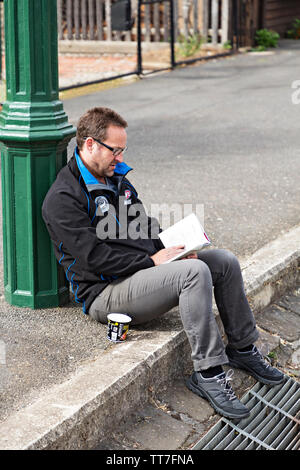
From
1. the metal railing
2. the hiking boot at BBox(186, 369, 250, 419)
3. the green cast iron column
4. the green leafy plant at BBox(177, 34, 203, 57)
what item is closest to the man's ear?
the green cast iron column

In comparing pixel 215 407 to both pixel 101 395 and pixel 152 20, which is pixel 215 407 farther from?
pixel 152 20

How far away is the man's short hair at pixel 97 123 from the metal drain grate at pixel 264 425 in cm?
159

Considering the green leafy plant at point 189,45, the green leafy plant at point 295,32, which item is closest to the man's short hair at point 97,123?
the green leafy plant at point 189,45

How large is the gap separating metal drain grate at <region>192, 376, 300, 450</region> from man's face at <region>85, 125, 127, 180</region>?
144cm

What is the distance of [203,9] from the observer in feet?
48.2

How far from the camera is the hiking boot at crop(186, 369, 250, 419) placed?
389cm

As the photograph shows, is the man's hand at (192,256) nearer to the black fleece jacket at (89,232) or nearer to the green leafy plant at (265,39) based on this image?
the black fleece jacket at (89,232)

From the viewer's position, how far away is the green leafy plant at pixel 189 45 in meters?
14.3

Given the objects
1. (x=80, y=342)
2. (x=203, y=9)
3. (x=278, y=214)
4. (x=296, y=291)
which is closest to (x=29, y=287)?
(x=80, y=342)

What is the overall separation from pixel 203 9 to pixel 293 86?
375 cm

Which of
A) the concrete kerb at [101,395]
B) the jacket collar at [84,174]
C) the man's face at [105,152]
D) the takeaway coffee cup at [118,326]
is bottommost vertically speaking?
the concrete kerb at [101,395]

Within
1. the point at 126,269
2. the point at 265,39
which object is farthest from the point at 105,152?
the point at 265,39

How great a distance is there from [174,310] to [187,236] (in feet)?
1.65

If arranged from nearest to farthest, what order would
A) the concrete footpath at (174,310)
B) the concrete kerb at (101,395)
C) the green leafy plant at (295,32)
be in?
1. the concrete kerb at (101,395)
2. the concrete footpath at (174,310)
3. the green leafy plant at (295,32)
